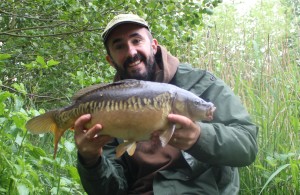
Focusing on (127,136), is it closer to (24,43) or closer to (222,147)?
(222,147)

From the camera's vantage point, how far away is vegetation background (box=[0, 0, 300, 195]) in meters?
2.04

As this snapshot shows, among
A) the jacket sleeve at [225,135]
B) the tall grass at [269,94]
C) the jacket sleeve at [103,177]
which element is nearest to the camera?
the jacket sleeve at [225,135]

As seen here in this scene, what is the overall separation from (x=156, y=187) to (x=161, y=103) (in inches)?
16.5

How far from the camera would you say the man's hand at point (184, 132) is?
144cm

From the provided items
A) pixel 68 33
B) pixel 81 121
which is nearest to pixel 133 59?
pixel 81 121

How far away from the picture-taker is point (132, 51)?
192 cm

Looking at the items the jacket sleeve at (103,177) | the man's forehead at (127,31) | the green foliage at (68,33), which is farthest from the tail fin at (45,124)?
the green foliage at (68,33)

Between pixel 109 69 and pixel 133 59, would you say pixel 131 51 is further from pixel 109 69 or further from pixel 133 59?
pixel 109 69

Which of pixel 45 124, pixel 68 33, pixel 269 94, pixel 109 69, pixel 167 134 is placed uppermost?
pixel 167 134

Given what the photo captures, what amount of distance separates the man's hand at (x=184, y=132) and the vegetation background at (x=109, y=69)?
0.59m

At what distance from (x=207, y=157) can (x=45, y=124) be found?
51 cm

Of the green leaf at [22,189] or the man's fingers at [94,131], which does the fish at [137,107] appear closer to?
the man's fingers at [94,131]

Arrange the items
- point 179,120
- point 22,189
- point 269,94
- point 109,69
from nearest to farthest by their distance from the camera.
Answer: point 179,120 < point 22,189 < point 269,94 < point 109,69

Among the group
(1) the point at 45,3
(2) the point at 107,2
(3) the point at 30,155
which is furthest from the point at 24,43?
(3) the point at 30,155
